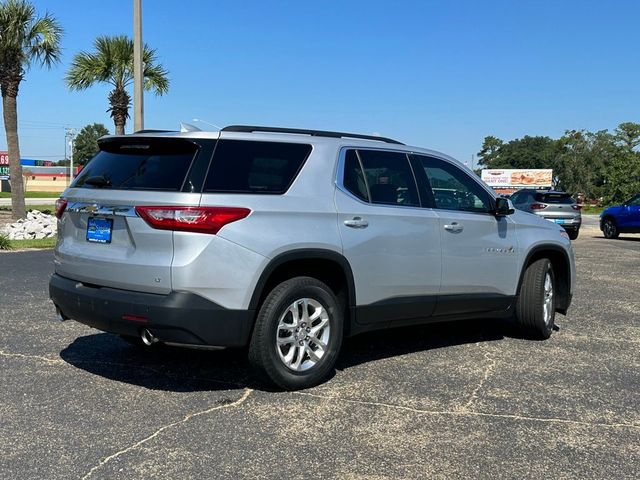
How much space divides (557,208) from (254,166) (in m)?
17.3

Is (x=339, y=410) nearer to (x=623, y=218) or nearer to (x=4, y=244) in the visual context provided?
(x=4, y=244)

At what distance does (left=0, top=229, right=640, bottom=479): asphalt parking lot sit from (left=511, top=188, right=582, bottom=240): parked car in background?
13972 millimetres

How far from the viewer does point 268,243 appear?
4.32m

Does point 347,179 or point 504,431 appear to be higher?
point 347,179

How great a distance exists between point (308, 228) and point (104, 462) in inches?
78.9

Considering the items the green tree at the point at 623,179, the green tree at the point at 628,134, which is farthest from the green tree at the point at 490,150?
the green tree at the point at 623,179

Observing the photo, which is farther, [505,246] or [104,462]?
[505,246]

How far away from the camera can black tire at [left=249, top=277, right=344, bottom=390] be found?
438cm

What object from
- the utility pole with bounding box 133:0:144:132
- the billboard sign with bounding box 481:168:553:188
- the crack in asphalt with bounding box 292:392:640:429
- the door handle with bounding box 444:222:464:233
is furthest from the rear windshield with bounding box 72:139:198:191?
the billboard sign with bounding box 481:168:553:188

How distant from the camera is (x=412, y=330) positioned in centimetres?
676

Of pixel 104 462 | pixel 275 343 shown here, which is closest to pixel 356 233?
pixel 275 343

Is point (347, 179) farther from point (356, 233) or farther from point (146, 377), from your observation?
point (146, 377)

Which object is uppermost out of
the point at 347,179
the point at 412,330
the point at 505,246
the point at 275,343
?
the point at 347,179

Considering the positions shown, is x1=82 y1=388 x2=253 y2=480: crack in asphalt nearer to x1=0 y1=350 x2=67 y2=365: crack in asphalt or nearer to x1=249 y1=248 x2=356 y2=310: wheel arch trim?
x1=249 y1=248 x2=356 y2=310: wheel arch trim
